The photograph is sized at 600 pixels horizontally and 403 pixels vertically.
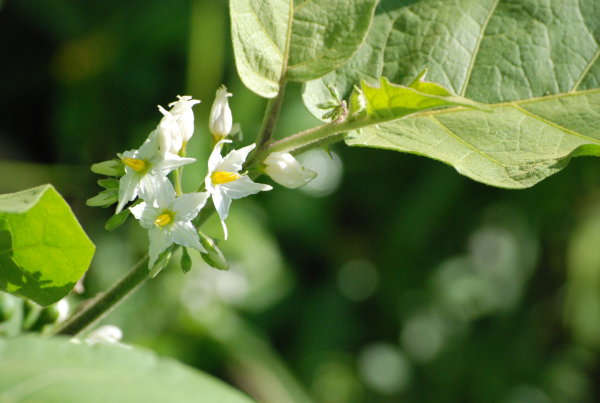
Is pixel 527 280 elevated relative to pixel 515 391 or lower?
elevated

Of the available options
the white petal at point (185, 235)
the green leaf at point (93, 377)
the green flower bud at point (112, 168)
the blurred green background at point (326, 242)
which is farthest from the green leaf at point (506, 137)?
the blurred green background at point (326, 242)

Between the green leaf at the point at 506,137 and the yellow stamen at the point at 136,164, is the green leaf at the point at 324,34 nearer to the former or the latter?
the green leaf at the point at 506,137

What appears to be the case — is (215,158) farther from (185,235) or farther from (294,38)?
(294,38)

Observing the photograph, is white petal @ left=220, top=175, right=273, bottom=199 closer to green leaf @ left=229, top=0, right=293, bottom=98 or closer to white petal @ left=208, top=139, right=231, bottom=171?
white petal @ left=208, top=139, right=231, bottom=171

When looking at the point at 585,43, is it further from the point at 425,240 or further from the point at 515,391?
the point at 515,391

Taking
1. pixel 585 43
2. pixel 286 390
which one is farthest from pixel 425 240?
pixel 585 43

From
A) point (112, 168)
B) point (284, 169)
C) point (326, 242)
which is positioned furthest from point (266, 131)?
point (326, 242)

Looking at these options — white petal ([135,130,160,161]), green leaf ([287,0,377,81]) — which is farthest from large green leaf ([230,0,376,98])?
white petal ([135,130,160,161])
